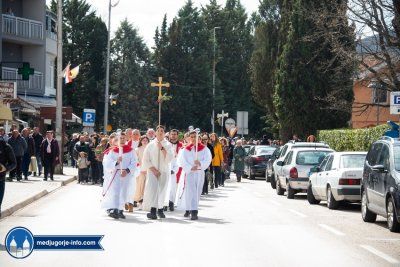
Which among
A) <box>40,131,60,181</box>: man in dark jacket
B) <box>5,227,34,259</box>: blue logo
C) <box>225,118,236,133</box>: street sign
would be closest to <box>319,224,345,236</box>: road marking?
<box>5,227,34,259</box>: blue logo

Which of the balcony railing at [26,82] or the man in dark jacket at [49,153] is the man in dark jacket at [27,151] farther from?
the balcony railing at [26,82]

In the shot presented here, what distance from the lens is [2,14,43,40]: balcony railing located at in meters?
48.7

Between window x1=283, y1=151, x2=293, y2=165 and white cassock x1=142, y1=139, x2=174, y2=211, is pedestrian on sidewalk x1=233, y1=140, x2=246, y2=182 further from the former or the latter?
Answer: white cassock x1=142, y1=139, x2=174, y2=211

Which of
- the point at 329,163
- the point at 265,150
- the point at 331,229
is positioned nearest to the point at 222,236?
the point at 331,229

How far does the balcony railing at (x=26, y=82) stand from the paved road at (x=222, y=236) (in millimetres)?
28522

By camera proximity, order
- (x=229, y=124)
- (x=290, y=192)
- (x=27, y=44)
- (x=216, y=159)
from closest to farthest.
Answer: (x=290, y=192) < (x=216, y=159) < (x=27, y=44) < (x=229, y=124)

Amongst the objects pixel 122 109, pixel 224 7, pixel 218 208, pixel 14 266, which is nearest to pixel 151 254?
pixel 14 266

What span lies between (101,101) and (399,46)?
5489cm

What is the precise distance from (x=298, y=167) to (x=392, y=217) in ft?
32.3

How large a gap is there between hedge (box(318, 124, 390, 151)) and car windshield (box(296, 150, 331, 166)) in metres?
4.88

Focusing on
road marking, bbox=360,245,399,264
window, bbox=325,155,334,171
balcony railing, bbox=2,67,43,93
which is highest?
balcony railing, bbox=2,67,43,93

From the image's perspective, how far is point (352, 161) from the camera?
20.8 metres

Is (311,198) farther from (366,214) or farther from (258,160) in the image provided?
(258,160)

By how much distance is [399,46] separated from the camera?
30.7 metres
